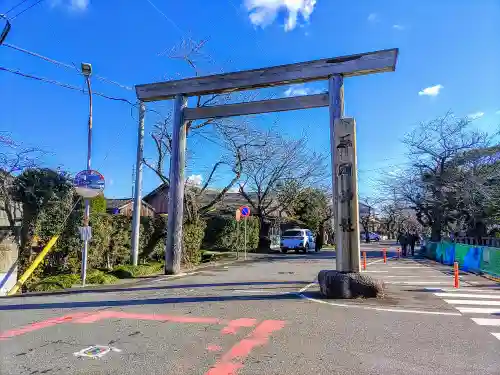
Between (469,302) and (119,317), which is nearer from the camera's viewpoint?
A: (119,317)

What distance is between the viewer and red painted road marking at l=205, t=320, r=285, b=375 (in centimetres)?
446

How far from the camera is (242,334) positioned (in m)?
5.93

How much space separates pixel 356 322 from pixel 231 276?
25.3 ft

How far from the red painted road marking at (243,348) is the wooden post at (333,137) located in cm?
341

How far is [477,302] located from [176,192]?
30.4 ft

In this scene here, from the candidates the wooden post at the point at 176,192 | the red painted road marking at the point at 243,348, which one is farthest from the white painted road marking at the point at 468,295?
the wooden post at the point at 176,192

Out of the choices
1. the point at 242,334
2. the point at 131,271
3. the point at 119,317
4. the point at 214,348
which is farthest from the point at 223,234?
the point at 214,348

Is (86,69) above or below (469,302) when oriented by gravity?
above

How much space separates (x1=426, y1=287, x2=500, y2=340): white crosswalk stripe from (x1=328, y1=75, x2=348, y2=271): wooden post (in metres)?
2.59

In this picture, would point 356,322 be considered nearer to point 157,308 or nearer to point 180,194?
point 157,308

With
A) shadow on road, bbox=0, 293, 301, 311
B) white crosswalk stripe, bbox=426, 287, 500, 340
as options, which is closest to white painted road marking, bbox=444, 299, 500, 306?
white crosswalk stripe, bbox=426, 287, 500, 340

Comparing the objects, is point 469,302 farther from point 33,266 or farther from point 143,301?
point 33,266

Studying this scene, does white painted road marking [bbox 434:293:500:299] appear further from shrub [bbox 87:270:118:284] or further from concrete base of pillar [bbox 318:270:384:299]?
shrub [bbox 87:270:118:284]

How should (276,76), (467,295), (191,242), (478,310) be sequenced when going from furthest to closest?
(191,242), (276,76), (467,295), (478,310)
